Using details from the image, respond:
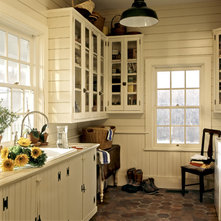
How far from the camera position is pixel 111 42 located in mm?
4895

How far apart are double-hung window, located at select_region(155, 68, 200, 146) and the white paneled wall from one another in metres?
0.23

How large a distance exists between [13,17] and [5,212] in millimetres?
1864

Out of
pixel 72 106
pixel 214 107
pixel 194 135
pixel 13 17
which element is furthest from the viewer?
pixel 194 135

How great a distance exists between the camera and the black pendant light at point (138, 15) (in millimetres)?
2902

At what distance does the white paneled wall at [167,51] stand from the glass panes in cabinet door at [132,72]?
0.84 ft

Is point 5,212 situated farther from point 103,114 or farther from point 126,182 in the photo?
point 126,182

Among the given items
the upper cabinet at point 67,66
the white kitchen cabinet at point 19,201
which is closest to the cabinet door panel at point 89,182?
the upper cabinet at point 67,66

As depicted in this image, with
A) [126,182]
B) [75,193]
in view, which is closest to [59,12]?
[75,193]

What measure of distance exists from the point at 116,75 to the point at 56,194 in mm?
2771

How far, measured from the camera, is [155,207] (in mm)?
3990

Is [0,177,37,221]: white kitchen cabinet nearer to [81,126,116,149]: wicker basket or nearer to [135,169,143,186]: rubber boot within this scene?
[81,126,116,149]: wicker basket

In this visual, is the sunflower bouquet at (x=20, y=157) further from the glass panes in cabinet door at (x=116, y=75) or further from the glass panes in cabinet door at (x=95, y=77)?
the glass panes in cabinet door at (x=116, y=75)

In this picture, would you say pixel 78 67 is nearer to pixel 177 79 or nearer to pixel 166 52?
pixel 166 52

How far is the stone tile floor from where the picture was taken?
364 centimetres
